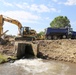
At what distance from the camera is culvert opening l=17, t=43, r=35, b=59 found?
90.2 ft

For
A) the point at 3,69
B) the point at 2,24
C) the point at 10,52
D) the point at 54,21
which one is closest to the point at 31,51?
the point at 10,52

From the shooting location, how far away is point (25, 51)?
31859 mm

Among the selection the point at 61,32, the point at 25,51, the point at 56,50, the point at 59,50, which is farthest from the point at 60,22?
the point at 59,50

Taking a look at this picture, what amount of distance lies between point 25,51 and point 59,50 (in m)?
6.29

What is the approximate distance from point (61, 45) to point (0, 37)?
33.5 feet

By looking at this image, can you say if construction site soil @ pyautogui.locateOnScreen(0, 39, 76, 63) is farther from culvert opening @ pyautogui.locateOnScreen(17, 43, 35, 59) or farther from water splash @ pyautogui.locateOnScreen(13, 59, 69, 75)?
water splash @ pyautogui.locateOnScreen(13, 59, 69, 75)

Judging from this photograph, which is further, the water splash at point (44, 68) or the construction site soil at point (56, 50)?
the construction site soil at point (56, 50)

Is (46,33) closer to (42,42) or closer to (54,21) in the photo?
(42,42)

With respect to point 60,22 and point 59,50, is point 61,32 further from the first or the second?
point 60,22

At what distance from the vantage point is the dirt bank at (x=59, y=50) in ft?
84.1

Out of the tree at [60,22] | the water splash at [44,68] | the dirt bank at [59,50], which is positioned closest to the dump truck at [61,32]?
the dirt bank at [59,50]

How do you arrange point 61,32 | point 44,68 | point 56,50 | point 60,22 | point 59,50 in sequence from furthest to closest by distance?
point 60,22
point 61,32
point 56,50
point 59,50
point 44,68

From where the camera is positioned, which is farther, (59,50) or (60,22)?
(60,22)

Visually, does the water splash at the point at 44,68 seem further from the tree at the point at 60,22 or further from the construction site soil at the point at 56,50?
the tree at the point at 60,22
